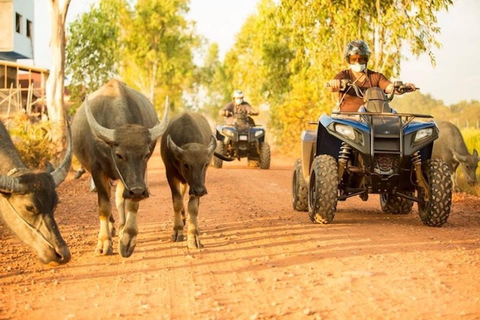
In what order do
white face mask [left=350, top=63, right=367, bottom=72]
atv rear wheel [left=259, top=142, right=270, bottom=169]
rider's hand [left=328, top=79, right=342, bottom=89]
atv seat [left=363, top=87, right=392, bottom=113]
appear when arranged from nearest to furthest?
atv seat [left=363, top=87, right=392, bottom=113] → rider's hand [left=328, top=79, right=342, bottom=89] → white face mask [left=350, top=63, right=367, bottom=72] → atv rear wheel [left=259, top=142, right=270, bottom=169]

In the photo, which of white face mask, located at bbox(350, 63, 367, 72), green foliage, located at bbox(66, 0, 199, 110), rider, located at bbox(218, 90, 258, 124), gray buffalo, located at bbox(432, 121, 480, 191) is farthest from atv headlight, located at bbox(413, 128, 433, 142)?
green foliage, located at bbox(66, 0, 199, 110)

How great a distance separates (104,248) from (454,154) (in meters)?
11.1

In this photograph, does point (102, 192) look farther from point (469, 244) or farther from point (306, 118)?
point (306, 118)

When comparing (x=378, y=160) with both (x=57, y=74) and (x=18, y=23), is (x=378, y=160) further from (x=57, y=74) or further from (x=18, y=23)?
(x=18, y=23)

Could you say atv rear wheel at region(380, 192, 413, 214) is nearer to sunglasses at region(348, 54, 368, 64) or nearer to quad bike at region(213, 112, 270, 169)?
sunglasses at region(348, 54, 368, 64)

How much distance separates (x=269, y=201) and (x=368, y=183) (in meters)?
4.08

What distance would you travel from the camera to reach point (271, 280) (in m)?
6.99

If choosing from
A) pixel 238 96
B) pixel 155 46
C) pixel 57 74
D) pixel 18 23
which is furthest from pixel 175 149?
pixel 155 46

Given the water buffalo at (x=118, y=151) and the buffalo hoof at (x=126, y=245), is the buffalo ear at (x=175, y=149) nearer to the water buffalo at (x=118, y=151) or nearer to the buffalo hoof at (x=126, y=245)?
the water buffalo at (x=118, y=151)

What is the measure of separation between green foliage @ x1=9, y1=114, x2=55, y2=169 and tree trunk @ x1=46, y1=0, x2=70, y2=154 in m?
0.30

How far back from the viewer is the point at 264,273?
7.32 m

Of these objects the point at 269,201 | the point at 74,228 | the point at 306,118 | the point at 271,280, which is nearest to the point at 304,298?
the point at 271,280

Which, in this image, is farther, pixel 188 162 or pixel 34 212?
pixel 188 162

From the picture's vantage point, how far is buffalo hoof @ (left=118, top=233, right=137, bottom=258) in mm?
8070
